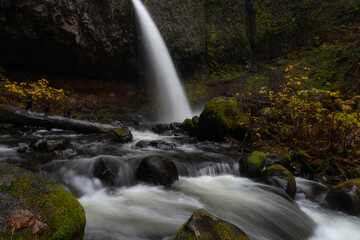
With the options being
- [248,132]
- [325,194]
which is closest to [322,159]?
[325,194]

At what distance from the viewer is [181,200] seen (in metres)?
3.69

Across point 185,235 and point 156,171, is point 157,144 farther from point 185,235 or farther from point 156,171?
point 185,235

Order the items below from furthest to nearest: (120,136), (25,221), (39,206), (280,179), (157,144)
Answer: (120,136)
(157,144)
(280,179)
(39,206)
(25,221)

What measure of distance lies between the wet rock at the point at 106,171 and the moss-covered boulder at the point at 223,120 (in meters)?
4.07

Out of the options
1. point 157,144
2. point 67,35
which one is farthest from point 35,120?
point 67,35

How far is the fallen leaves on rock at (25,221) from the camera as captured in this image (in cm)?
165

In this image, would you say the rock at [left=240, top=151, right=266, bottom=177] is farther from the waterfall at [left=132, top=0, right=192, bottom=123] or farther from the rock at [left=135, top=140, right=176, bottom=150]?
the waterfall at [left=132, top=0, right=192, bottom=123]

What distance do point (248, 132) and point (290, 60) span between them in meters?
9.51

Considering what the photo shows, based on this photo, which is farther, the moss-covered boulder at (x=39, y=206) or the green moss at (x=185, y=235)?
the green moss at (x=185, y=235)

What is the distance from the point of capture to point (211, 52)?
15586mm

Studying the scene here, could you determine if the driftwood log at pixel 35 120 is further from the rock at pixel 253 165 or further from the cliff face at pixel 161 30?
the rock at pixel 253 165

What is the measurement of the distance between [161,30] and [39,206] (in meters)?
12.4

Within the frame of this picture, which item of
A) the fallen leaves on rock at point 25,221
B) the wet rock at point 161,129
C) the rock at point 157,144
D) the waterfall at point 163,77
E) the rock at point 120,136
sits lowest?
the fallen leaves on rock at point 25,221

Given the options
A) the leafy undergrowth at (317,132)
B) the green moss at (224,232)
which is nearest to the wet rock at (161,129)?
the leafy undergrowth at (317,132)
